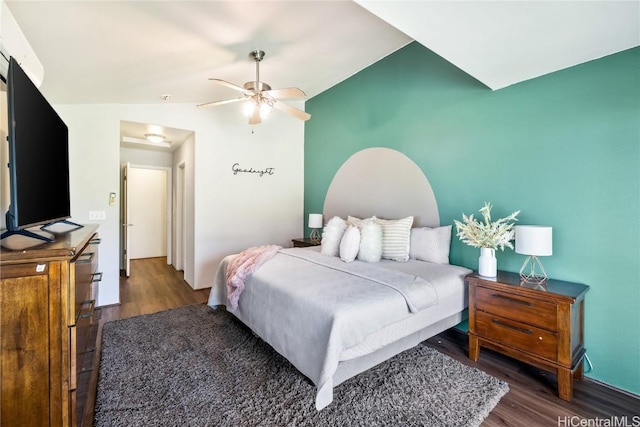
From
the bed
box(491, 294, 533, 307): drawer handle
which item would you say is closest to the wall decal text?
the bed

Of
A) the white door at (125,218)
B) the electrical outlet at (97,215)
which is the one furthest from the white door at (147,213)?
the electrical outlet at (97,215)

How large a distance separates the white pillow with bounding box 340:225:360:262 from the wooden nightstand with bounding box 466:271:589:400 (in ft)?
3.29

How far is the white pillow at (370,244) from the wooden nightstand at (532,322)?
0.83m

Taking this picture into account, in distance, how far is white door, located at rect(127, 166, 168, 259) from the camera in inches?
251

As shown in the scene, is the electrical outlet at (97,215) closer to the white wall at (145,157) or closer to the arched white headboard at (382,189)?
the white wall at (145,157)

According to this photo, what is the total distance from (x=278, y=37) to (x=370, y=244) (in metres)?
2.07

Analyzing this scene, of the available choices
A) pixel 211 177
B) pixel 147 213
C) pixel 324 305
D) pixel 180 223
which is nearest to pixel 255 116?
pixel 211 177

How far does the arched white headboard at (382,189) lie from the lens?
10.4ft

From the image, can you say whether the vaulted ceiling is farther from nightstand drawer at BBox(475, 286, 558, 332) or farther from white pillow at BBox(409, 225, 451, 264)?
nightstand drawer at BBox(475, 286, 558, 332)

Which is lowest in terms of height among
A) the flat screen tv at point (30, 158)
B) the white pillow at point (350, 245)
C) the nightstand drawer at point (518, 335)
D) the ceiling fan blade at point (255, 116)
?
the nightstand drawer at point (518, 335)

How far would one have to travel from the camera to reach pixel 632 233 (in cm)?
189

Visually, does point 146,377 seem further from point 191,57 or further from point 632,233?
point 632,233

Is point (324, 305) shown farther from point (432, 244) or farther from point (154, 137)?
point (154, 137)

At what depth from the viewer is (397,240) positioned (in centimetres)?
288
